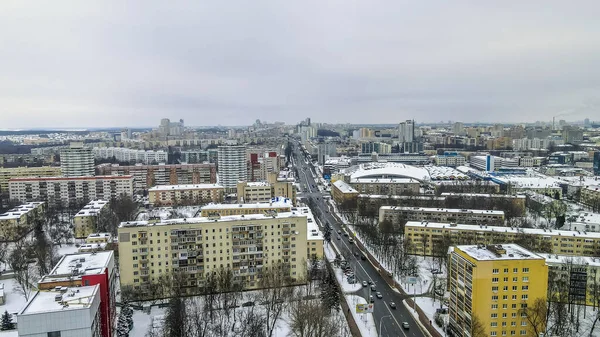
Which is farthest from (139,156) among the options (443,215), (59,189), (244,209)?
(443,215)

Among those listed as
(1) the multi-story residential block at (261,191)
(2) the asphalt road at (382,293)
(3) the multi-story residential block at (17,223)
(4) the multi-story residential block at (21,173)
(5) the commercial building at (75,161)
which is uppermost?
(5) the commercial building at (75,161)

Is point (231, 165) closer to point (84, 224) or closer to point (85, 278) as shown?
point (84, 224)

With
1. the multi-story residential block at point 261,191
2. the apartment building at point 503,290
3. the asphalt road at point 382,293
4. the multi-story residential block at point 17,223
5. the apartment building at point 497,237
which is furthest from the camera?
the multi-story residential block at point 261,191

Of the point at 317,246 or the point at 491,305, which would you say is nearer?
the point at 491,305

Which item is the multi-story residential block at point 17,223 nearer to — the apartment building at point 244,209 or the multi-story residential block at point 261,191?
the apartment building at point 244,209

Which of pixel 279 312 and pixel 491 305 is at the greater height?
pixel 491 305

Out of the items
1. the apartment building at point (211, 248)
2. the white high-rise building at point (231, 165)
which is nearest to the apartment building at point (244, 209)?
the apartment building at point (211, 248)

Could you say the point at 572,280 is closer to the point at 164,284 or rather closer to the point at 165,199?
the point at 164,284

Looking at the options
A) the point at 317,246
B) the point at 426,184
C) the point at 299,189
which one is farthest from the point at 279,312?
the point at 426,184
